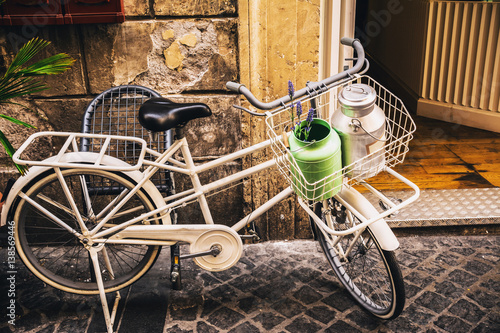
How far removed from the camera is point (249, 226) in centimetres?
296

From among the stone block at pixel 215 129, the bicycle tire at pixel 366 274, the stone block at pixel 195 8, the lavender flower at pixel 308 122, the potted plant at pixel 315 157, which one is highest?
the stone block at pixel 195 8

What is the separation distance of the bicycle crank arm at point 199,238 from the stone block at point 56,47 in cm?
115

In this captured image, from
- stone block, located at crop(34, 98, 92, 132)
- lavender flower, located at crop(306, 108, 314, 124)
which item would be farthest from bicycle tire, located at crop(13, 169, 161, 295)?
lavender flower, located at crop(306, 108, 314, 124)

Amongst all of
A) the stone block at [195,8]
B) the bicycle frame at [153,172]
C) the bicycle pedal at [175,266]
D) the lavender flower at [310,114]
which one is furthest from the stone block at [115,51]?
the lavender flower at [310,114]

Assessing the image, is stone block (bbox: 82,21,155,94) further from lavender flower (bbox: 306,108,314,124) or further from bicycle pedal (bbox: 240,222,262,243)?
lavender flower (bbox: 306,108,314,124)

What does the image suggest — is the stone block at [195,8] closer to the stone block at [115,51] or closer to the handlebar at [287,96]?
the stone block at [115,51]

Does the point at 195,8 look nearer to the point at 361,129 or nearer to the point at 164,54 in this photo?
the point at 164,54

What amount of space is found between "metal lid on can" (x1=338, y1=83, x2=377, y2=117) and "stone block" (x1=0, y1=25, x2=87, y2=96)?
1880mm

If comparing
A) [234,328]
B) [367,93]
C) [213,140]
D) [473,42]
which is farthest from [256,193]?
[473,42]

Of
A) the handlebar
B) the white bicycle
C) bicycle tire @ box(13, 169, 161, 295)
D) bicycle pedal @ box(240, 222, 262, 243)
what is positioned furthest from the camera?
bicycle pedal @ box(240, 222, 262, 243)

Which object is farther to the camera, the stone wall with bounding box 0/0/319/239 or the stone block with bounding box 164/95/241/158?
the stone block with bounding box 164/95/241/158

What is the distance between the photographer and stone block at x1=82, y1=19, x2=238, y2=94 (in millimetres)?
3213

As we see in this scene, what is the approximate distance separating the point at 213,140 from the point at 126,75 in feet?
2.38

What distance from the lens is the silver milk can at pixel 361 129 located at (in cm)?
220
